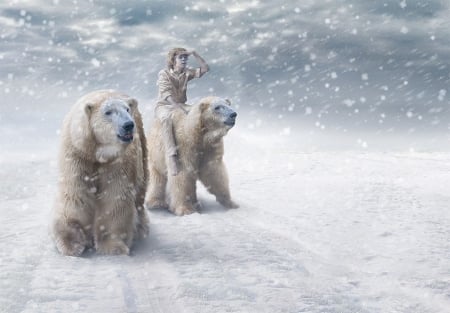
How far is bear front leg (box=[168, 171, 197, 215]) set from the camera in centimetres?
744

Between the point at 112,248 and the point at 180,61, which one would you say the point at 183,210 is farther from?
the point at 112,248

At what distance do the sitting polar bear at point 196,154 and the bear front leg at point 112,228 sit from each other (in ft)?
7.11

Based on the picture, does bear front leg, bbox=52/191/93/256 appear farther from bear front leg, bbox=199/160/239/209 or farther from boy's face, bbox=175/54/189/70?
boy's face, bbox=175/54/189/70

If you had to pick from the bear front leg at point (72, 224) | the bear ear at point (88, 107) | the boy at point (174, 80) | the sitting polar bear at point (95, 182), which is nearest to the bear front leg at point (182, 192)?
the boy at point (174, 80)

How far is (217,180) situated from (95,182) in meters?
2.80

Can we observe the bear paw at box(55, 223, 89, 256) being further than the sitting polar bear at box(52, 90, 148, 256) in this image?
Yes

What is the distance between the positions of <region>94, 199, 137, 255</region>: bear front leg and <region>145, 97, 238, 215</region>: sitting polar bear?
217 centimetres

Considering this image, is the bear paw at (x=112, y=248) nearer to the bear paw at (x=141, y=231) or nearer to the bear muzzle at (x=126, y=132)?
the bear paw at (x=141, y=231)

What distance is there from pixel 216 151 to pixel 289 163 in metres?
5.69

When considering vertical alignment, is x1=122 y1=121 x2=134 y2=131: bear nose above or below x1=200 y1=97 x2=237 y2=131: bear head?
below

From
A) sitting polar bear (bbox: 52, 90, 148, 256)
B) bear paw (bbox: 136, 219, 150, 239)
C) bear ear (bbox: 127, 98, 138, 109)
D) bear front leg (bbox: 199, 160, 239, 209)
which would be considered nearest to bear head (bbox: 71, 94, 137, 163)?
sitting polar bear (bbox: 52, 90, 148, 256)

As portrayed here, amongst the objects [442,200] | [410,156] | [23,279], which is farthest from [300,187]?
[23,279]

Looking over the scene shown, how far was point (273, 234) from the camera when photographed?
631cm

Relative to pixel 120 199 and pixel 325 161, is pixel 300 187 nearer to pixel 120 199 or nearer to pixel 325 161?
pixel 325 161
